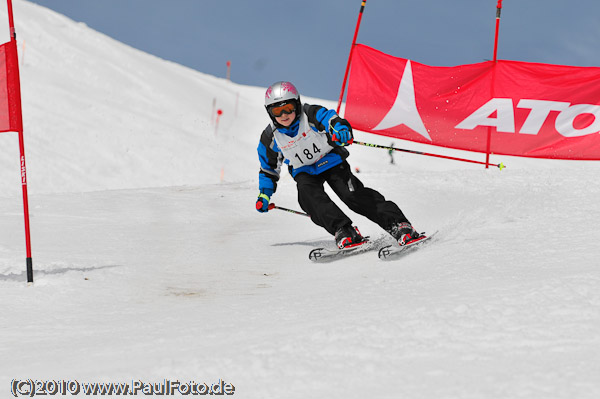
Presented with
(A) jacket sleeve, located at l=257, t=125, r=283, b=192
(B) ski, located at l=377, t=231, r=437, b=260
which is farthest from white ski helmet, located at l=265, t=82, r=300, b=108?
(B) ski, located at l=377, t=231, r=437, b=260

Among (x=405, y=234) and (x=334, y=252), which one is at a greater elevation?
(x=405, y=234)

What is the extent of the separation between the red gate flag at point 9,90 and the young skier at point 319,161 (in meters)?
2.05

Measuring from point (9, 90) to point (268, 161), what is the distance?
7.87 ft

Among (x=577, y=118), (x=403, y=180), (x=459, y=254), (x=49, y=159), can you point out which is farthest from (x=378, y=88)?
(x=49, y=159)

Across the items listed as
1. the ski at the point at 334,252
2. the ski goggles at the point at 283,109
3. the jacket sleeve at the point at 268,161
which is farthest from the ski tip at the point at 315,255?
the ski goggles at the point at 283,109

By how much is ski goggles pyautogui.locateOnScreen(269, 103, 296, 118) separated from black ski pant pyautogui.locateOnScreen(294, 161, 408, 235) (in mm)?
650

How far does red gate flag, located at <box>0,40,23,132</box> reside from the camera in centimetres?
465

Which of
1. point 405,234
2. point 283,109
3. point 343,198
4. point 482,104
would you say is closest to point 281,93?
point 283,109

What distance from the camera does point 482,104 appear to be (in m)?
9.00

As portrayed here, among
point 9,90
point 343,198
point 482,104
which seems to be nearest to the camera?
point 9,90

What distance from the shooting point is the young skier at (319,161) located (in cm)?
526

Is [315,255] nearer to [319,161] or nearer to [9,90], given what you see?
[319,161]

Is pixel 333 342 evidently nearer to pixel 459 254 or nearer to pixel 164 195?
pixel 459 254

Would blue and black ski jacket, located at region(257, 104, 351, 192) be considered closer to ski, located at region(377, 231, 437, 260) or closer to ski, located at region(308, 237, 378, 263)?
ski, located at region(308, 237, 378, 263)
